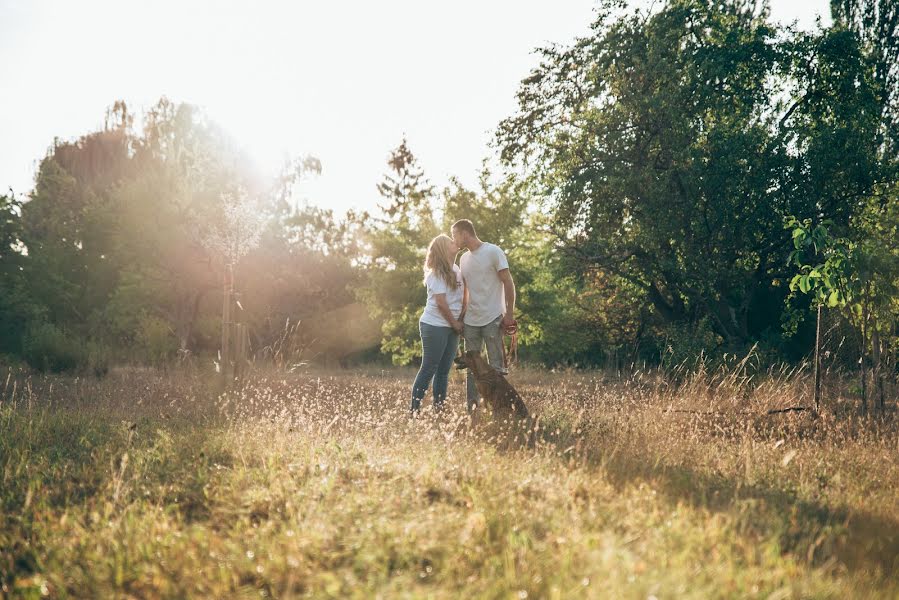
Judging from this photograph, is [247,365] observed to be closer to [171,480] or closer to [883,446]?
[171,480]

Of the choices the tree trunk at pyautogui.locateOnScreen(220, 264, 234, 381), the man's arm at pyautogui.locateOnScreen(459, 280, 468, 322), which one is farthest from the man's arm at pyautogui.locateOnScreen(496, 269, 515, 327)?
the tree trunk at pyautogui.locateOnScreen(220, 264, 234, 381)

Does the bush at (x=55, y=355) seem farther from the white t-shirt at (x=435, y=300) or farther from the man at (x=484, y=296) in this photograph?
the man at (x=484, y=296)

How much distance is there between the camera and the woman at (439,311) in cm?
649

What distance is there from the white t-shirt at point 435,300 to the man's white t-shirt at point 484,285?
14cm

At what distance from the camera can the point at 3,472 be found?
4.16 meters

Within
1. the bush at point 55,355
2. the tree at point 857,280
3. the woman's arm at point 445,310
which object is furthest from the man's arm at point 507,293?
the bush at point 55,355

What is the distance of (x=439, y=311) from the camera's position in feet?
21.6

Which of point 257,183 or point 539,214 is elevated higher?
point 257,183

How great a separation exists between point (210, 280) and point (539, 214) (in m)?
16.3

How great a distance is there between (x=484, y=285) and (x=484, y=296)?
0.36ft

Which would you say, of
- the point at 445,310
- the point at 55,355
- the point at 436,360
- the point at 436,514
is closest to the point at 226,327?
the point at 436,360

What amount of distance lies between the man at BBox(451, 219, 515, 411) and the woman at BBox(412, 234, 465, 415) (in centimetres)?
10

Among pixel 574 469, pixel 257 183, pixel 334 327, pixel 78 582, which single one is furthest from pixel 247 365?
pixel 257 183

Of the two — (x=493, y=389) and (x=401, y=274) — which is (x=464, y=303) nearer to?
(x=493, y=389)
